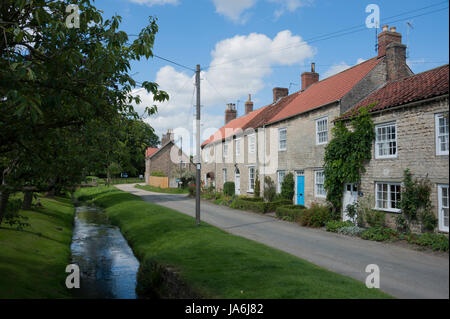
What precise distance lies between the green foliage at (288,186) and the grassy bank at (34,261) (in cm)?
1411

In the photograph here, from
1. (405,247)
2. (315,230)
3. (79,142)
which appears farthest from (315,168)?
(79,142)

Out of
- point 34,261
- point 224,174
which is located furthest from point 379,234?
point 224,174

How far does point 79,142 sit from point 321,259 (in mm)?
8337

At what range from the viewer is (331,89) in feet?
79.5

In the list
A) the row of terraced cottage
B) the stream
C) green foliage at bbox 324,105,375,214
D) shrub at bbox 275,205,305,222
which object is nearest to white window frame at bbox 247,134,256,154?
the row of terraced cottage

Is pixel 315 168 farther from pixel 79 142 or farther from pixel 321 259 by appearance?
pixel 79 142

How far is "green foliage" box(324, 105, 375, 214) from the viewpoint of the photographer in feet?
58.6

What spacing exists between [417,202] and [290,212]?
8.19 m

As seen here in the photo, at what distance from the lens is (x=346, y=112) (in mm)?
20344

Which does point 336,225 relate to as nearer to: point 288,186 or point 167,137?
point 288,186

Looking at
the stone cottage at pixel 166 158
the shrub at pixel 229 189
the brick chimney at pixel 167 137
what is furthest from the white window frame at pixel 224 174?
the brick chimney at pixel 167 137

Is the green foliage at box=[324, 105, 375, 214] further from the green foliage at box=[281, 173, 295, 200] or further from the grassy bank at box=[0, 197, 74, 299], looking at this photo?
the grassy bank at box=[0, 197, 74, 299]

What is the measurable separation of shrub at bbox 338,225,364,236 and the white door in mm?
1730
